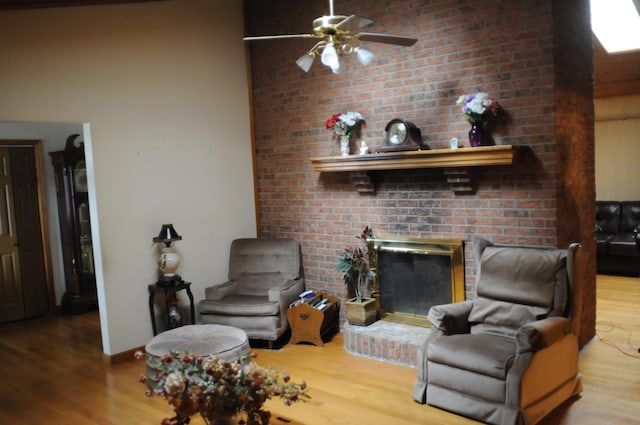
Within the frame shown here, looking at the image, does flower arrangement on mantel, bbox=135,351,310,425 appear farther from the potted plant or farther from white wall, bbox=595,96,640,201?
white wall, bbox=595,96,640,201

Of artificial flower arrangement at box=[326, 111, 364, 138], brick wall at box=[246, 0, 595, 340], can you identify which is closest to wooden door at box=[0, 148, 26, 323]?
brick wall at box=[246, 0, 595, 340]

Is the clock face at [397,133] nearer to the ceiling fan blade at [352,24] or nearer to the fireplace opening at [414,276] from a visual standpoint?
the fireplace opening at [414,276]

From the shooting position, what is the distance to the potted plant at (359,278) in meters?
4.88

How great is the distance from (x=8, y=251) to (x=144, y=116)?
8.42ft

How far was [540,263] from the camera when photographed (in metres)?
3.73

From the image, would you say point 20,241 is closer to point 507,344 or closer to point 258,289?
point 258,289

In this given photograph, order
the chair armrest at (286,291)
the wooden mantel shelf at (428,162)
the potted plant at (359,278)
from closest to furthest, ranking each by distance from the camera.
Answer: the wooden mantel shelf at (428,162) → the potted plant at (359,278) → the chair armrest at (286,291)

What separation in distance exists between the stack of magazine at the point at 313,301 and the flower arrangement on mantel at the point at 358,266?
0.28 m

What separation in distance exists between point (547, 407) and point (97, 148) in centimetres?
394

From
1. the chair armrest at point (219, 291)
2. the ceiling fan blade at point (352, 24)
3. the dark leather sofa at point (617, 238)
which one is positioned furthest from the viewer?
the dark leather sofa at point (617, 238)

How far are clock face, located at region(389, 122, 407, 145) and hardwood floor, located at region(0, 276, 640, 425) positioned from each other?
72.3 inches

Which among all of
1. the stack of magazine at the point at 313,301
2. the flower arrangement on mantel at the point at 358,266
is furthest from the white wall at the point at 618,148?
the stack of magazine at the point at 313,301

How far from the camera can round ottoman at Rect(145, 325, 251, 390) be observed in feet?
12.7

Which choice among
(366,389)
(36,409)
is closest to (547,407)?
(366,389)
